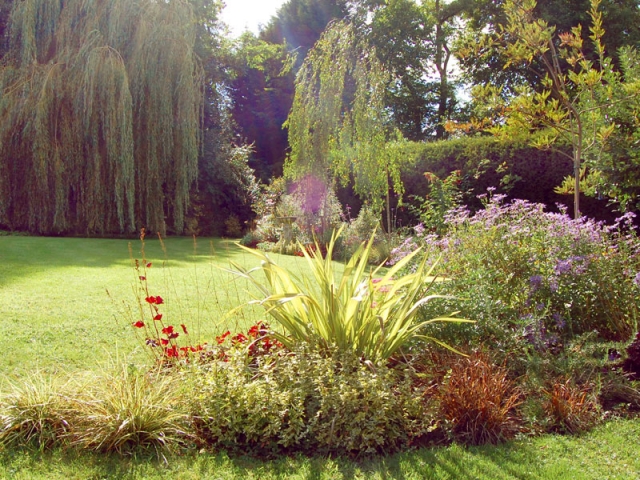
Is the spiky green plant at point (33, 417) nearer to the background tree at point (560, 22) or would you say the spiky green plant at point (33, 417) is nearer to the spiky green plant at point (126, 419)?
the spiky green plant at point (126, 419)

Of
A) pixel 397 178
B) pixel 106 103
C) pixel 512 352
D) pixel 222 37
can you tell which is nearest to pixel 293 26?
pixel 222 37

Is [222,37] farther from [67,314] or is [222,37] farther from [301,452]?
[301,452]

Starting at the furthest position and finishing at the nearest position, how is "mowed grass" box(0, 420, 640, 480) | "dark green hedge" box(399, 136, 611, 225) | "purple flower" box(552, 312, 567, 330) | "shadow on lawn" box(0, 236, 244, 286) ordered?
"dark green hedge" box(399, 136, 611, 225) → "shadow on lawn" box(0, 236, 244, 286) → "purple flower" box(552, 312, 567, 330) → "mowed grass" box(0, 420, 640, 480)

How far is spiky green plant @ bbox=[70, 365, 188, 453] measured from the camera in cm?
233

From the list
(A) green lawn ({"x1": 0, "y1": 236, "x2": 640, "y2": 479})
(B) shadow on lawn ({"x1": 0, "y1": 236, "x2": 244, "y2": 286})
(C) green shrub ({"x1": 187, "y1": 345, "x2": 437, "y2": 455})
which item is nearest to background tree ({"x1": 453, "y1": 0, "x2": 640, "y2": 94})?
(B) shadow on lawn ({"x1": 0, "y1": 236, "x2": 244, "y2": 286})

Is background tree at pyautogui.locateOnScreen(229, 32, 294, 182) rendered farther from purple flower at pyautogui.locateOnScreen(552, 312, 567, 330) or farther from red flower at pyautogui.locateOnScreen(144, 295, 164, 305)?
purple flower at pyautogui.locateOnScreen(552, 312, 567, 330)

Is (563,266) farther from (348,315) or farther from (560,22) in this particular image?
(560,22)

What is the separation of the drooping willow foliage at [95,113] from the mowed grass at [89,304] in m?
3.25

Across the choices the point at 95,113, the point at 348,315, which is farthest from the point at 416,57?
the point at 348,315

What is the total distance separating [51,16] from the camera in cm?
1245

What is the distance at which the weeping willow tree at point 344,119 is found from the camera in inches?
395

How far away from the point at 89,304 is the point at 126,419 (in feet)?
10.4

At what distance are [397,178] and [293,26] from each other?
17874 mm

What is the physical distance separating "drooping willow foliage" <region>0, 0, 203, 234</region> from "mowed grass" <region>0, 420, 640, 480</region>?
426 inches
